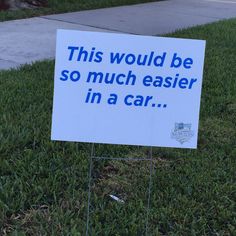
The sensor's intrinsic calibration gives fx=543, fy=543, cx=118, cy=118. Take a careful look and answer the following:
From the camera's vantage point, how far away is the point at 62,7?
9.84m

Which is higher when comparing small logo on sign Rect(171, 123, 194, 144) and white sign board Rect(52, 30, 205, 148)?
white sign board Rect(52, 30, 205, 148)

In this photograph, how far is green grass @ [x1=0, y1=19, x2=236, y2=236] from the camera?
121 inches

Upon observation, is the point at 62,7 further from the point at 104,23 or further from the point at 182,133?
the point at 182,133

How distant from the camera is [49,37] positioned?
7609mm

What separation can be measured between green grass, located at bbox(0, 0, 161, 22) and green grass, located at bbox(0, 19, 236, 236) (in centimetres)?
440

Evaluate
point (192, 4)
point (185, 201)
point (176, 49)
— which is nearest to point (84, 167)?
point (185, 201)

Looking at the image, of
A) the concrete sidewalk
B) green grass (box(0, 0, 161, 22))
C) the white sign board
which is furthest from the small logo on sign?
green grass (box(0, 0, 161, 22))

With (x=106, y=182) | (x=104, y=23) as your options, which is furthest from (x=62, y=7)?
(x=106, y=182)

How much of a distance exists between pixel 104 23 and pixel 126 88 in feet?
20.8

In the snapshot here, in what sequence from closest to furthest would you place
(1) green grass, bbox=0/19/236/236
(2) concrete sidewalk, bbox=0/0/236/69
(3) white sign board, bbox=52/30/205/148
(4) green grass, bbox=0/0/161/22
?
(3) white sign board, bbox=52/30/205/148 < (1) green grass, bbox=0/19/236/236 < (2) concrete sidewalk, bbox=0/0/236/69 < (4) green grass, bbox=0/0/161/22

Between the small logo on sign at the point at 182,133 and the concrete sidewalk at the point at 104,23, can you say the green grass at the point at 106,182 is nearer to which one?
the small logo on sign at the point at 182,133

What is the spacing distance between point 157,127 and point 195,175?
102 centimetres

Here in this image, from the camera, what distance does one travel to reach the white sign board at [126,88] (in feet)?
8.67

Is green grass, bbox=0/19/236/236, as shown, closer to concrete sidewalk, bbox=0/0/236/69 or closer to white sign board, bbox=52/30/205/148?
white sign board, bbox=52/30/205/148
